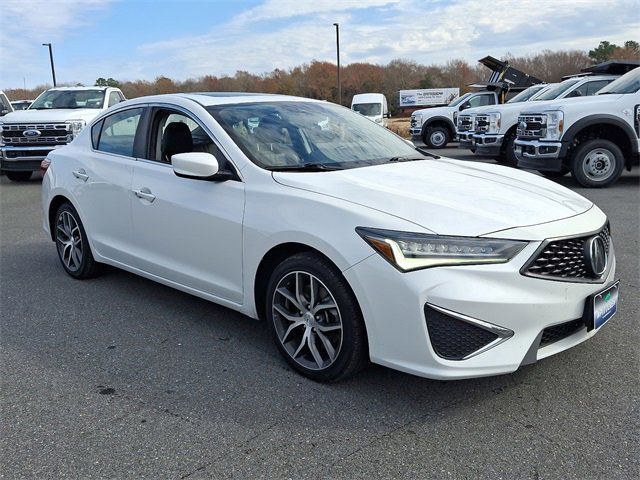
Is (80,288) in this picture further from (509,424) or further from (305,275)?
(509,424)

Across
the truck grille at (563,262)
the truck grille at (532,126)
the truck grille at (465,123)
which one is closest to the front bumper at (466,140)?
the truck grille at (465,123)

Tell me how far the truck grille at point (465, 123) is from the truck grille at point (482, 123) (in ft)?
4.31

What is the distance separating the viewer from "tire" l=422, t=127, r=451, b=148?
21.3m

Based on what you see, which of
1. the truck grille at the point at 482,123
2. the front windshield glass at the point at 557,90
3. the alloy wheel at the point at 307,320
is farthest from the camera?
the truck grille at the point at 482,123

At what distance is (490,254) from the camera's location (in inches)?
110

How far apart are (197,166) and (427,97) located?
60739 mm

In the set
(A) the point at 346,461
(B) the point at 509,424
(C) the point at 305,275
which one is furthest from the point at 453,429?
(C) the point at 305,275

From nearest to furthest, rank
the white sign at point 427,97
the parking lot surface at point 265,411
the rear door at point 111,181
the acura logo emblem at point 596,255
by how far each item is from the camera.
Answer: the parking lot surface at point 265,411 → the acura logo emblem at point 596,255 → the rear door at point 111,181 → the white sign at point 427,97

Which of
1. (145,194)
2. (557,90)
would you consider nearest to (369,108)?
(557,90)

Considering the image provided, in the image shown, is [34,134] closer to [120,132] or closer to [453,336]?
[120,132]

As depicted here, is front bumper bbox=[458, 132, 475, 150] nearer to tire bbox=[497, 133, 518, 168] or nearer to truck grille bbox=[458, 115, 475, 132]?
truck grille bbox=[458, 115, 475, 132]

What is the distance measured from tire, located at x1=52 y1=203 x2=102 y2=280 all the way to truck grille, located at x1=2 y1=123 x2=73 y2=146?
7661 millimetres

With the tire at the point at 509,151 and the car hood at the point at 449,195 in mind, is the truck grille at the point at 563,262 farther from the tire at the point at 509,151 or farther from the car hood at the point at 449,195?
the tire at the point at 509,151

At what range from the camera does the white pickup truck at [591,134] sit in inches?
376
